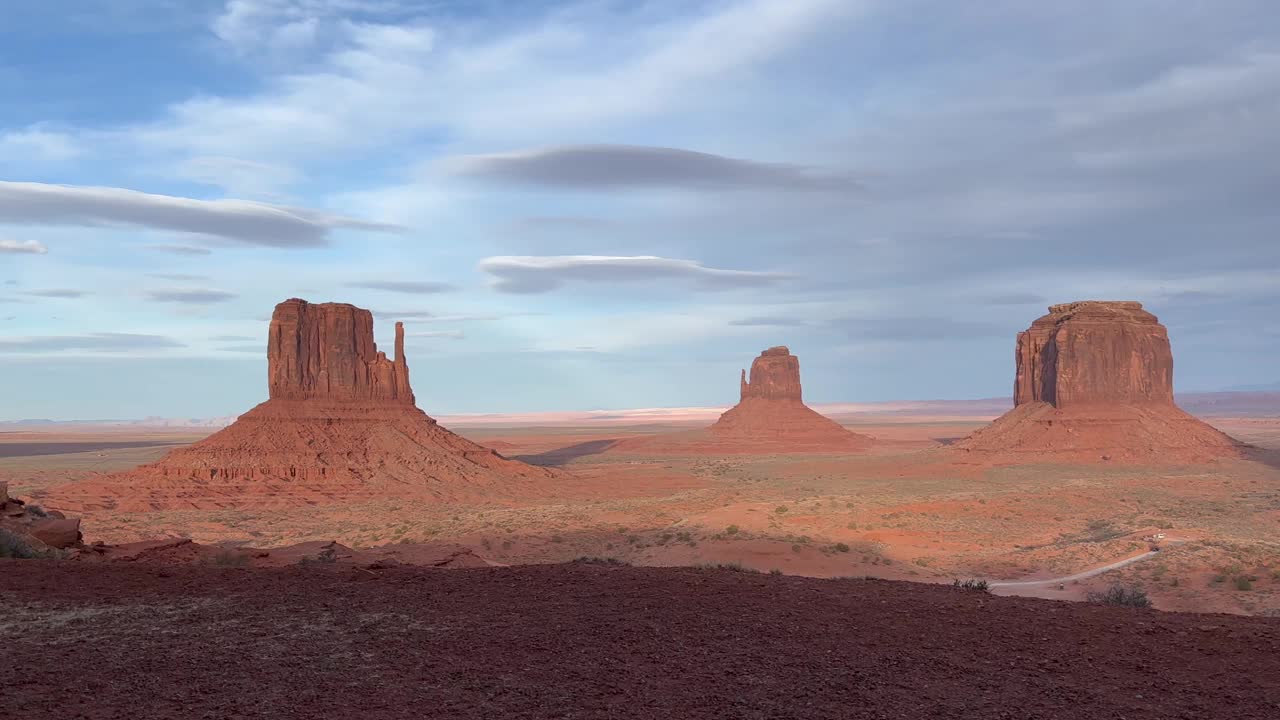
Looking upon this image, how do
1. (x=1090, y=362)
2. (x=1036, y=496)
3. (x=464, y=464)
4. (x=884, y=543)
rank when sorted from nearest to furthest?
(x=884, y=543) → (x=1036, y=496) → (x=464, y=464) → (x=1090, y=362)

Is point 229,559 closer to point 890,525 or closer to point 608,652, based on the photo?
point 608,652

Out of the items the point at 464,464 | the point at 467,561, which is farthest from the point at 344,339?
the point at 467,561

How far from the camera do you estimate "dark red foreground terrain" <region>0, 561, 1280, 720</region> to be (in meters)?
7.61

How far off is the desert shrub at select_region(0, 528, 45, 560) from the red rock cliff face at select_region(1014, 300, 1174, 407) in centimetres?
8193

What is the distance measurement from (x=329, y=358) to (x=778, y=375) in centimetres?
7624

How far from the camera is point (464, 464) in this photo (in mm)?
63094

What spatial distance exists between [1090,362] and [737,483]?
36.3 m

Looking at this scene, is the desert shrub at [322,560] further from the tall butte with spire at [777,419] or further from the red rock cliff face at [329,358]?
the tall butte with spire at [777,419]

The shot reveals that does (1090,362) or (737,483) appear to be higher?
(1090,362)

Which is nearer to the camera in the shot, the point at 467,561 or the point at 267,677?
the point at 267,677

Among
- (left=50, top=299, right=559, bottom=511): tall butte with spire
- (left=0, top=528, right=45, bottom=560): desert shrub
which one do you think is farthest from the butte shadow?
(left=0, top=528, right=45, bottom=560): desert shrub

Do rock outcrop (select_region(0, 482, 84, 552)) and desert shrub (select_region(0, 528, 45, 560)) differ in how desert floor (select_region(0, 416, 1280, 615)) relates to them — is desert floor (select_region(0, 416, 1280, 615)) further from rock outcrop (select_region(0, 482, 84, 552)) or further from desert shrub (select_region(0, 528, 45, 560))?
desert shrub (select_region(0, 528, 45, 560))

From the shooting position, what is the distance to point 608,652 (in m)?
9.10

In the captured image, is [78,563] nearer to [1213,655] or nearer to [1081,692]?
[1081,692]
